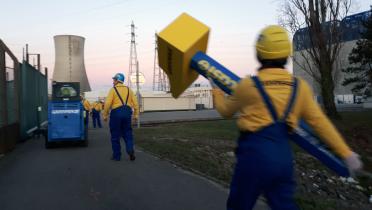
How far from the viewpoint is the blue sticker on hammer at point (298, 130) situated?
355 centimetres

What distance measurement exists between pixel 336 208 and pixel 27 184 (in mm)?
5096

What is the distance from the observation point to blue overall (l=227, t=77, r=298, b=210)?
3.20m

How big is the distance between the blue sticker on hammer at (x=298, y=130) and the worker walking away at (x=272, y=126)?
0.16m

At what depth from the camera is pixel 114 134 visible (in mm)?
9695

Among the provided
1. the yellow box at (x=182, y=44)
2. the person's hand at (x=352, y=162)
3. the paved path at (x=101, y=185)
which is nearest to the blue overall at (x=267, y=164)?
the person's hand at (x=352, y=162)

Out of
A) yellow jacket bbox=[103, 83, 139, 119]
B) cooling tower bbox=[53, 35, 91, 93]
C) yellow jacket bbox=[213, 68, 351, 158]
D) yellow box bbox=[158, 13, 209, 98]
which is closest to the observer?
yellow jacket bbox=[213, 68, 351, 158]

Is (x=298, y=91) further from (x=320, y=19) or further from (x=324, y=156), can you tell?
(x=320, y=19)

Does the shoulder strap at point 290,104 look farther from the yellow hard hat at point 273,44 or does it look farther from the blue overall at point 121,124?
the blue overall at point 121,124

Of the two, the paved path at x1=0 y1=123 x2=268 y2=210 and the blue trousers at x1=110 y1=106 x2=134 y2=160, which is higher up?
the blue trousers at x1=110 y1=106 x2=134 y2=160

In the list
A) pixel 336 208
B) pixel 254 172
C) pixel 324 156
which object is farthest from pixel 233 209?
pixel 336 208

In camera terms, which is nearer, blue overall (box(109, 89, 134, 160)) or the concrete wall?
blue overall (box(109, 89, 134, 160))

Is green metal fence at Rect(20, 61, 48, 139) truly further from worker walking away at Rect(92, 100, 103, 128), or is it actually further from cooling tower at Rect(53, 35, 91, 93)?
cooling tower at Rect(53, 35, 91, 93)

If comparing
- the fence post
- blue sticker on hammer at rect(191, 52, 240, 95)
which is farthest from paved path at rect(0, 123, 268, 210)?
blue sticker on hammer at rect(191, 52, 240, 95)

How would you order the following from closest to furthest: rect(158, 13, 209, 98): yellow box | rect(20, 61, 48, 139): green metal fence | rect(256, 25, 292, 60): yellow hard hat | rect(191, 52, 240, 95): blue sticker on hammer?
rect(256, 25, 292, 60): yellow hard hat
rect(191, 52, 240, 95): blue sticker on hammer
rect(158, 13, 209, 98): yellow box
rect(20, 61, 48, 139): green metal fence
